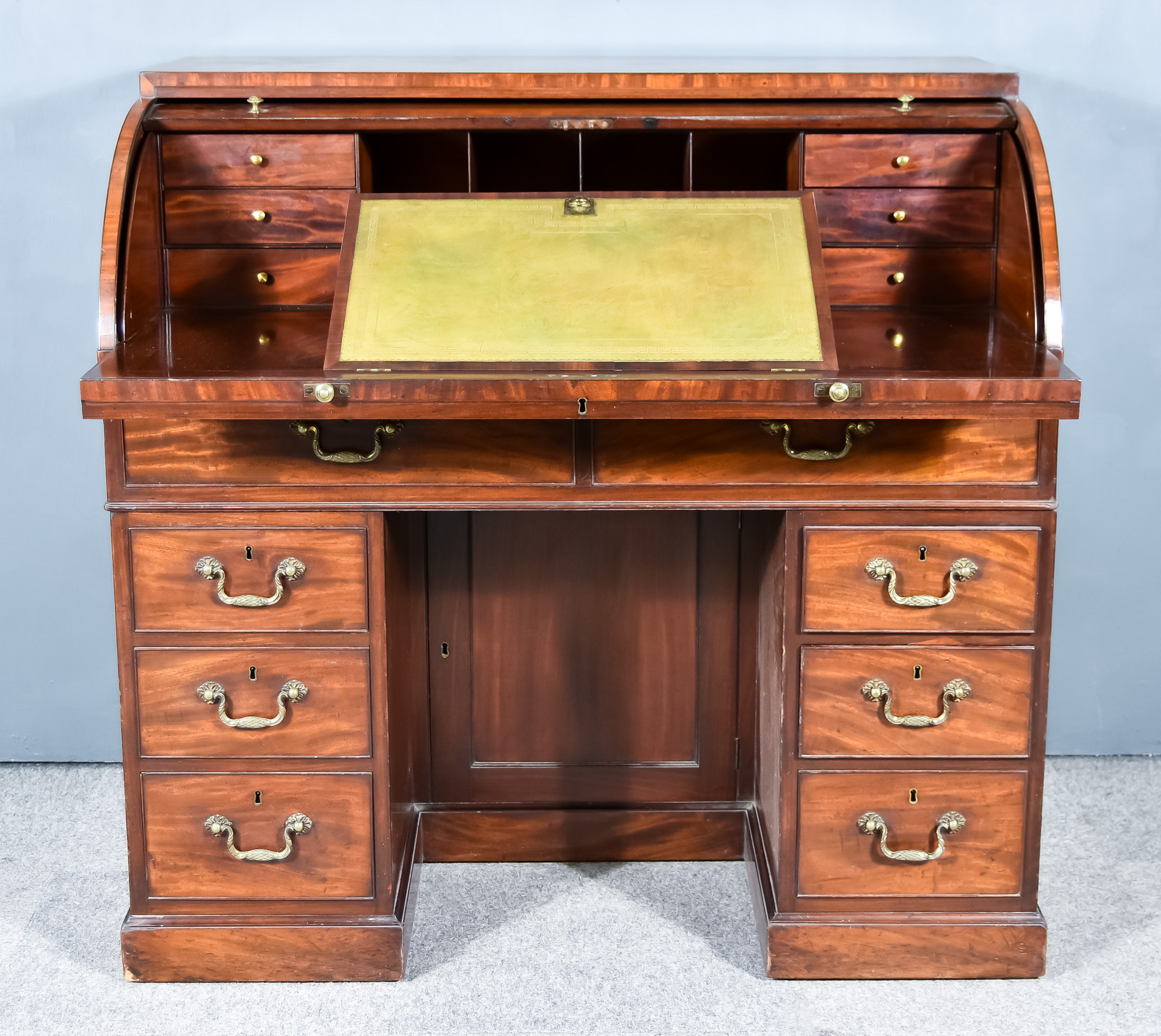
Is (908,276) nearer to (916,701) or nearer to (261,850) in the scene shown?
(916,701)

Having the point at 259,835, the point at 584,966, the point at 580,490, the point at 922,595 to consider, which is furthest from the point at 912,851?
the point at 259,835

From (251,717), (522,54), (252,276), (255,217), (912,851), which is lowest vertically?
(912,851)

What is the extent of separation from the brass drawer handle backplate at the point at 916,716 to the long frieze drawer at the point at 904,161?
0.85 meters

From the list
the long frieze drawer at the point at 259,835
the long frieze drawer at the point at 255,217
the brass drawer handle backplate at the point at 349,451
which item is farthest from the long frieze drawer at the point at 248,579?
the long frieze drawer at the point at 255,217

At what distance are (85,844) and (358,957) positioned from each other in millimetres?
775

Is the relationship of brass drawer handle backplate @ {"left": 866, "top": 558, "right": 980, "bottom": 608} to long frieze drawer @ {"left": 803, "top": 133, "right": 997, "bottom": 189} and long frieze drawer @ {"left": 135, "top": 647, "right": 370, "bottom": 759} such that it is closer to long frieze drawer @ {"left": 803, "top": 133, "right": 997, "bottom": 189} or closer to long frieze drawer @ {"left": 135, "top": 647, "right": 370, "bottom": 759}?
long frieze drawer @ {"left": 803, "top": 133, "right": 997, "bottom": 189}

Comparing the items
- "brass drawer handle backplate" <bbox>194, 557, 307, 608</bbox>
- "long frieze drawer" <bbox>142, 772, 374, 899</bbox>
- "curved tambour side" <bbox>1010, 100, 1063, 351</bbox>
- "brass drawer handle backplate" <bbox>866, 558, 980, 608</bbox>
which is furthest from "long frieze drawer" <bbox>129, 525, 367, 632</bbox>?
"curved tambour side" <bbox>1010, 100, 1063, 351</bbox>

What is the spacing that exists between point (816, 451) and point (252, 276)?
1032 mm

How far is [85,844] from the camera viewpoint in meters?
2.82

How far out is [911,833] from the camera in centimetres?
234

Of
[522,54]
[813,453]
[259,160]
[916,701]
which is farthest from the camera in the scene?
[522,54]

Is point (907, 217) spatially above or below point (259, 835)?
above

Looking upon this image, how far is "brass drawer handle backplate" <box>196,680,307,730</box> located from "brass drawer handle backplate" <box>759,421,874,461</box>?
855mm

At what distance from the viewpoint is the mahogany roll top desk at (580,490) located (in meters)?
2.14
